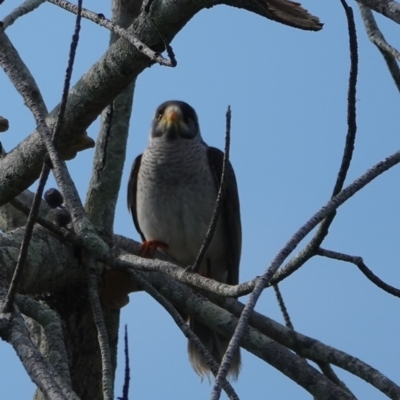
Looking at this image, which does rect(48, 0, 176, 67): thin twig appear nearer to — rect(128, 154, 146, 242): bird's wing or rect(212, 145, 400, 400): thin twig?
rect(212, 145, 400, 400): thin twig

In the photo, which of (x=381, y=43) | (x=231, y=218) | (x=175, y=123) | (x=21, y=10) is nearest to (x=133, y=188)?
(x=175, y=123)

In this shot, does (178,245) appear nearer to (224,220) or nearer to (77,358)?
(224,220)

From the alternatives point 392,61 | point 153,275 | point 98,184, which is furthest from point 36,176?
point 392,61

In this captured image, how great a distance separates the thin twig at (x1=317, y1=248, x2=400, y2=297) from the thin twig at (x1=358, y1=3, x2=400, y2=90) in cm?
107

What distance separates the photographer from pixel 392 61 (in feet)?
13.5

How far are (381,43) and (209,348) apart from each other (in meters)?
2.70

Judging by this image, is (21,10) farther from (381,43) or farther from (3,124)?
(381,43)

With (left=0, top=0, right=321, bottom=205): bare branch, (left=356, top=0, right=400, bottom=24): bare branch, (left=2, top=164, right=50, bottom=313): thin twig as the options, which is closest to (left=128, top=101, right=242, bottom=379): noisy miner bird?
(left=0, top=0, right=321, bottom=205): bare branch

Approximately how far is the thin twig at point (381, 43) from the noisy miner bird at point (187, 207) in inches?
90.8

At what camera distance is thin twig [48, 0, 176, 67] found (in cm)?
273

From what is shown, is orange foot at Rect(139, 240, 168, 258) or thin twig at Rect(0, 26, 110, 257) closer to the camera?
thin twig at Rect(0, 26, 110, 257)

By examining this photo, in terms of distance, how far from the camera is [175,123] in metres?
7.02

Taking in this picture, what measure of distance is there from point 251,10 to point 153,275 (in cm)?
128

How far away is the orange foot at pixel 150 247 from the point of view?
18.3ft
